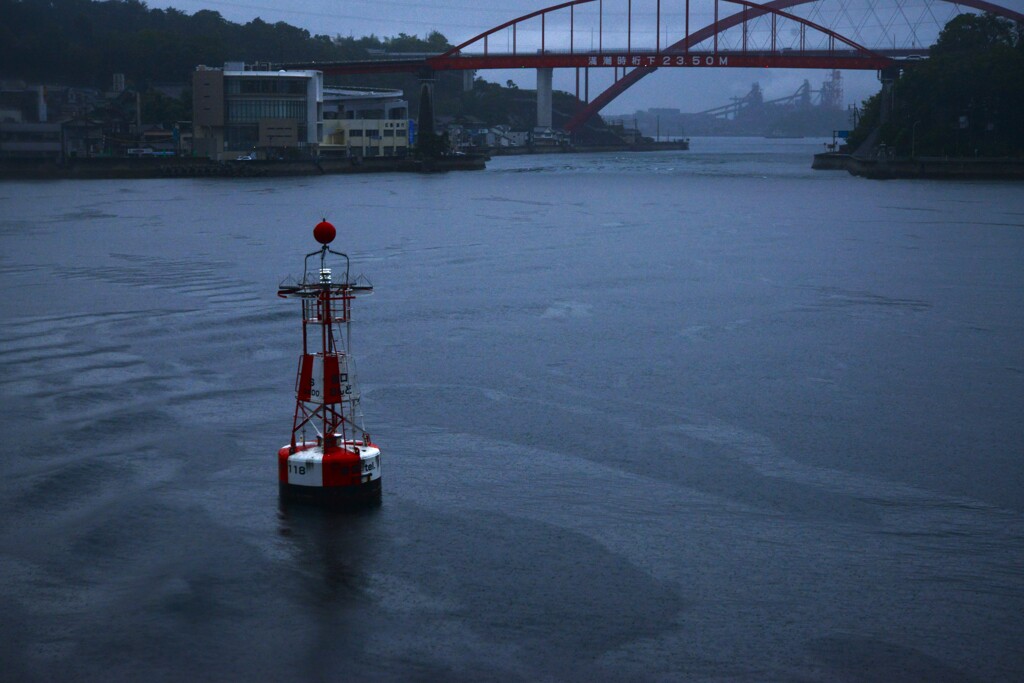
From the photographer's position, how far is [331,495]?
362cm

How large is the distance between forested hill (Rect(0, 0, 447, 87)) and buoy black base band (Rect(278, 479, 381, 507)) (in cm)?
2098

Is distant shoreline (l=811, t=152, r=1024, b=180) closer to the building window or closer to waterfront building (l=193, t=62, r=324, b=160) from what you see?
waterfront building (l=193, t=62, r=324, b=160)

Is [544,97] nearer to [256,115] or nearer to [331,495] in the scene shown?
[256,115]

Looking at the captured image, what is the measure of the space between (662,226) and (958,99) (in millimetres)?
11852

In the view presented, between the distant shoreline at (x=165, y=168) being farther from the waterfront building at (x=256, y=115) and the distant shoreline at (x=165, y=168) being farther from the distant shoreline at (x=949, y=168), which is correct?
the distant shoreline at (x=949, y=168)

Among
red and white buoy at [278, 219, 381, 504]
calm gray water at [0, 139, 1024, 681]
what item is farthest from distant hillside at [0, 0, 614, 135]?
red and white buoy at [278, 219, 381, 504]

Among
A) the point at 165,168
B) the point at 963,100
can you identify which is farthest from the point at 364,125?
the point at 963,100

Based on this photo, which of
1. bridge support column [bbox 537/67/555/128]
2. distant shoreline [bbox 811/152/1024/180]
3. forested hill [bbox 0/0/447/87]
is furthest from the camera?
bridge support column [bbox 537/67/555/128]

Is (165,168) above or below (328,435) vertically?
above

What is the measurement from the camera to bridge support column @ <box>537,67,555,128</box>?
37.6 m

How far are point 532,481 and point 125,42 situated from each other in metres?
26.3

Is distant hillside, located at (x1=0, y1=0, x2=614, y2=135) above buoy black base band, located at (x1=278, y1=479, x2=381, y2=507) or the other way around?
above

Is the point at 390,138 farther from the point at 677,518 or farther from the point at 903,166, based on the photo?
the point at 677,518

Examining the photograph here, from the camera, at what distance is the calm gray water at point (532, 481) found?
110 inches
